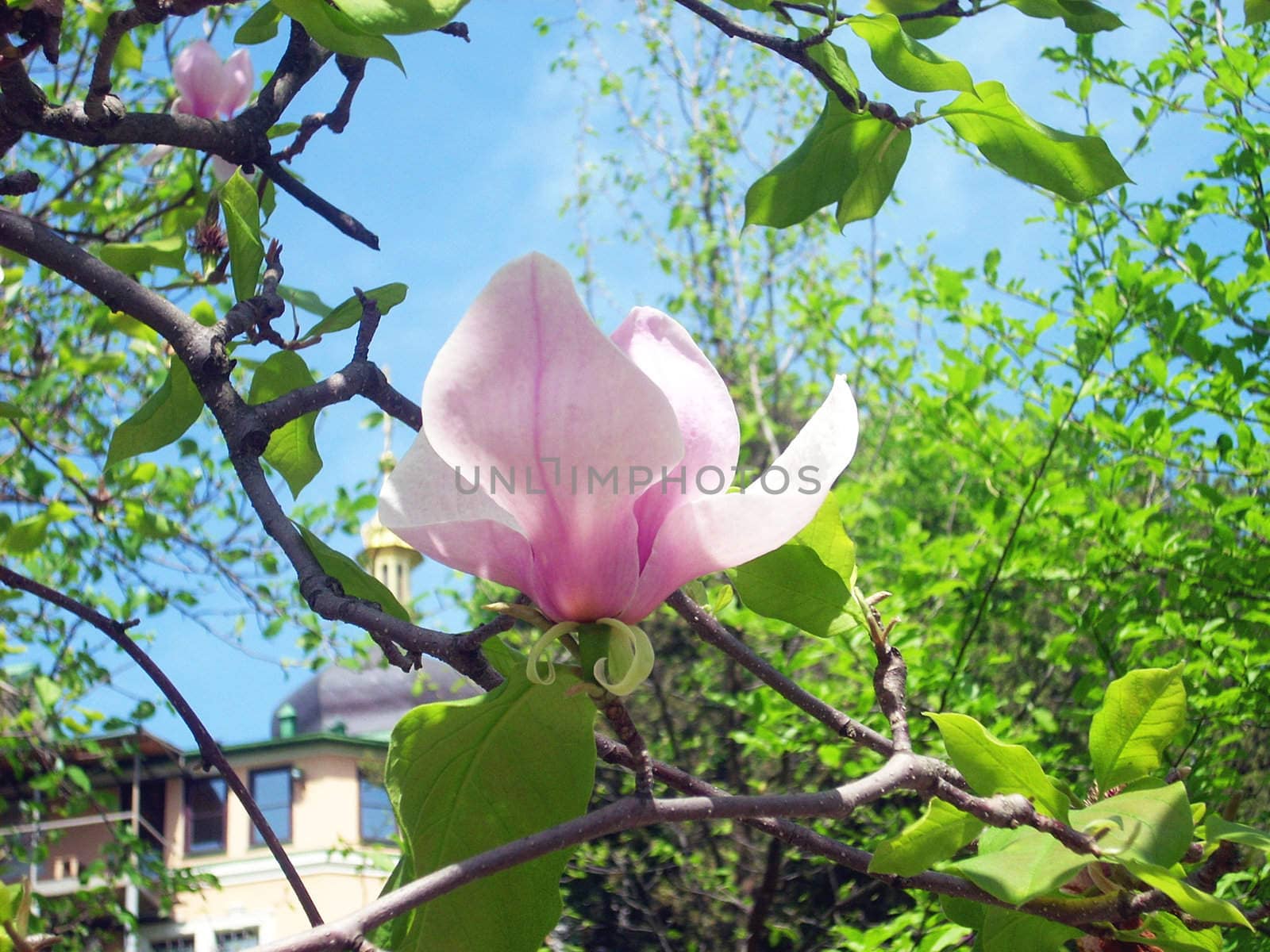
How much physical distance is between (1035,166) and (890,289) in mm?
5805

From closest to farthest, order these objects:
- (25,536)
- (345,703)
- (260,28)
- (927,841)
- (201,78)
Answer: (927,841) < (260,28) < (201,78) < (25,536) < (345,703)

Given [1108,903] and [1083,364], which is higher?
[1083,364]

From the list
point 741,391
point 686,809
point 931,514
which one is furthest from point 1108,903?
point 931,514

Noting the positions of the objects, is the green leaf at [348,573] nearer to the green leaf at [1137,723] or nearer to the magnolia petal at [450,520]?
the magnolia petal at [450,520]

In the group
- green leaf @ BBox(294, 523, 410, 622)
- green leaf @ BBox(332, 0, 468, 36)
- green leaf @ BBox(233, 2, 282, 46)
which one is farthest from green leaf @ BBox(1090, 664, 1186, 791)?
green leaf @ BBox(233, 2, 282, 46)

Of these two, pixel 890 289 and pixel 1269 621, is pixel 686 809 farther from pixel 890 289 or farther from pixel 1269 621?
pixel 890 289

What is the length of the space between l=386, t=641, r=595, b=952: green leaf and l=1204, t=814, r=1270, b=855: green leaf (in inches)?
12.6

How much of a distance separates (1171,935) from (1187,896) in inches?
5.0

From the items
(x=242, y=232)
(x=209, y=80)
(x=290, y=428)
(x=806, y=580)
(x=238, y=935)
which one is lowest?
(x=238, y=935)

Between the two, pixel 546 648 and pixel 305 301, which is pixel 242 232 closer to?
pixel 305 301

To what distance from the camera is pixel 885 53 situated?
0.78 metres

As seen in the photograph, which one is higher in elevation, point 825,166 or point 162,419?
point 825,166

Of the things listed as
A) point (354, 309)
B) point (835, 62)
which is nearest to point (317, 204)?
point (354, 309)

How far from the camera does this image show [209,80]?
1574 millimetres
